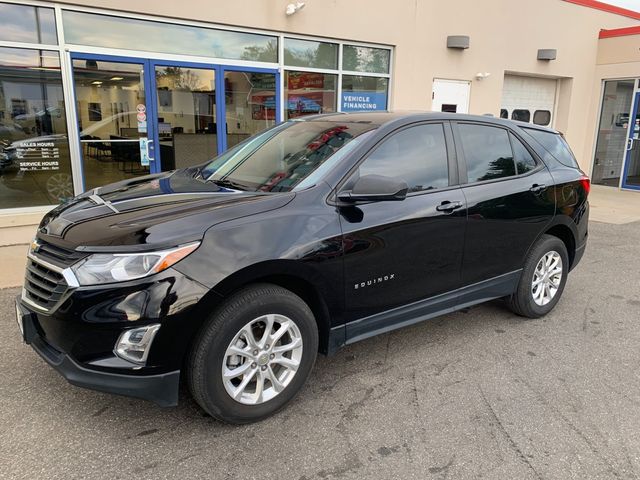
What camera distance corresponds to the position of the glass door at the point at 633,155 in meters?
12.6

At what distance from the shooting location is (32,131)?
6.63m

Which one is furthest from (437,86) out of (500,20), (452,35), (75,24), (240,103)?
(75,24)

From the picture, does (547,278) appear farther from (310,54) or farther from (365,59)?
(365,59)

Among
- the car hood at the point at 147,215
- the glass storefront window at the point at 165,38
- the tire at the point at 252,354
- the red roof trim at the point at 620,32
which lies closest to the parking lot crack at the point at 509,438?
the tire at the point at 252,354

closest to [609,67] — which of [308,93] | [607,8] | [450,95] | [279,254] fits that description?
[607,8]

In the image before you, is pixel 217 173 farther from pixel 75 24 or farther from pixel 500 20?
pixel 500 20

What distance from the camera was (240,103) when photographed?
8367mm

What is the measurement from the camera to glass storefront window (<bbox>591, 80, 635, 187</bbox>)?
13047mm

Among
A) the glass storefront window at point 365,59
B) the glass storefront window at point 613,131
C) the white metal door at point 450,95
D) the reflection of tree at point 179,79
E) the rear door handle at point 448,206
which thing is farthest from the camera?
the glass storefront window at point 613,131

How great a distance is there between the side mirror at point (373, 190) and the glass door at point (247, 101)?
18.3 feet

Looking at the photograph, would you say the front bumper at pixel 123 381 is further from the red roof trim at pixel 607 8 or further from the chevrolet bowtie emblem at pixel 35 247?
the red roof trim at pixel 607 8

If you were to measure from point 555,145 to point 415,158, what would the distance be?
187 cm

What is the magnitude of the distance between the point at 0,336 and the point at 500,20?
11.2m

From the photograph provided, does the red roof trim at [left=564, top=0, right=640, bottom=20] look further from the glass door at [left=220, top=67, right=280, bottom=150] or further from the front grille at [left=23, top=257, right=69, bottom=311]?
the front grille at [left=23, top=257, right=69, bottom=311]
